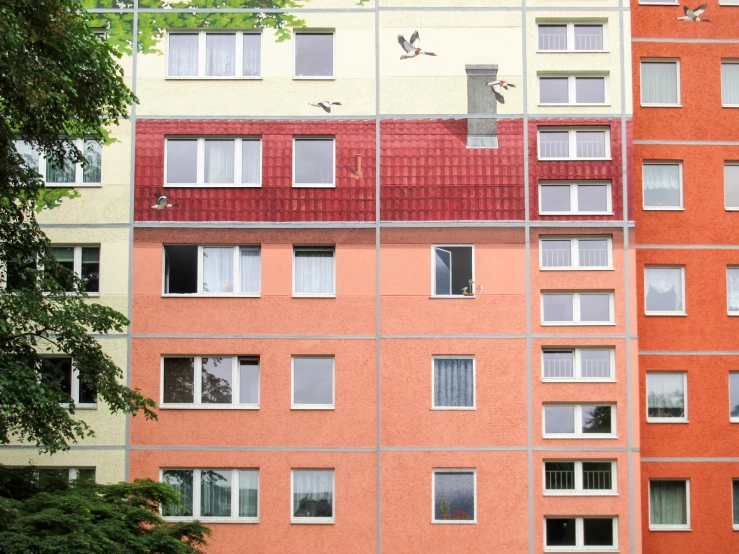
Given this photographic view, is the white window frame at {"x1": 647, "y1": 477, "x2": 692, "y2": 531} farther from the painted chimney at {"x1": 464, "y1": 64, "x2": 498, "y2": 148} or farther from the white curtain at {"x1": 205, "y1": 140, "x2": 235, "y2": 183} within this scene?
the white curtain at {"x1": 205, "y1": 140, "x2": 235, "y2": 183}

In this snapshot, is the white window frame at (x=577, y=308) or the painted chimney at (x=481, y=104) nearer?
the white window frame at (x=577, y=308)

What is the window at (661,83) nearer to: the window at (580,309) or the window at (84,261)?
the window at (580,309)

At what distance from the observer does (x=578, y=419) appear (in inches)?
997


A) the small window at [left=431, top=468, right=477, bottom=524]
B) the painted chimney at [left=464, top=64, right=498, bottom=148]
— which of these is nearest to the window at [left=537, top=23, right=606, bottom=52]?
the painted chimney at [left=464, top=64, right=498, bottom=148]

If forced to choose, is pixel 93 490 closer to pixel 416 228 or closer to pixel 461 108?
pixel 416 228

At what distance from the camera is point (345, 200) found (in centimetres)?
2602

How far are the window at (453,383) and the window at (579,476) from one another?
2.50m

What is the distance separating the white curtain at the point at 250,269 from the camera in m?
26.1

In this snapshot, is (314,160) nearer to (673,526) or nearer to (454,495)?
(454,495)

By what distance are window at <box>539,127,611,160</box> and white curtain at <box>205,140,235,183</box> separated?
7828 millimetres

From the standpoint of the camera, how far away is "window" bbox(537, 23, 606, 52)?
26.6 m

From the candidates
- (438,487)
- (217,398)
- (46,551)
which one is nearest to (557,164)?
(438,487)

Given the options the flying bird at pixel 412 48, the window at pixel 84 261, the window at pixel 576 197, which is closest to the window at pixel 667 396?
the window at pixel 576 197

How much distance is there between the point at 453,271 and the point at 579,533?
23.0 feet
